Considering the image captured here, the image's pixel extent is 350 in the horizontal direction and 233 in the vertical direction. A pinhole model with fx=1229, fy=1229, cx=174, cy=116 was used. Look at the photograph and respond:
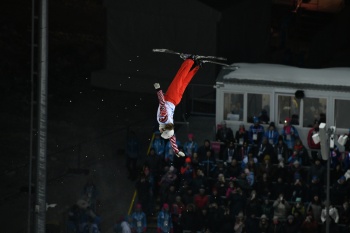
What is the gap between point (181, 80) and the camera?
25297 millimetres

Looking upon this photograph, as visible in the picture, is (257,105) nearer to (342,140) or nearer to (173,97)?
(342,140)

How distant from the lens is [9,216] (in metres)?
32.6

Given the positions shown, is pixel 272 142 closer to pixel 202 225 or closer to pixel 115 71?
pixel 202 225

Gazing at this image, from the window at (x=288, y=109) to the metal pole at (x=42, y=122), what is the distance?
33.0 feet

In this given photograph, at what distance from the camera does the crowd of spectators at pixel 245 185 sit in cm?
3039

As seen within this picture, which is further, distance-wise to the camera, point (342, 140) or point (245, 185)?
point (342, 140)

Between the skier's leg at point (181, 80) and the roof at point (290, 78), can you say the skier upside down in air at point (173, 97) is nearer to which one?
the skier's leg at point (181, 80)

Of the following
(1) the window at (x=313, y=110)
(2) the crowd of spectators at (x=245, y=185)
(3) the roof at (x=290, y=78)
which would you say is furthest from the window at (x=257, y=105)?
(2) the crowd of spectators at (x=245, y=185)

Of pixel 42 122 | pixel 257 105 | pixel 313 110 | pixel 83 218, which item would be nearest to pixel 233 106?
pixel 257 105

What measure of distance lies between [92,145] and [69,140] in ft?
8.63

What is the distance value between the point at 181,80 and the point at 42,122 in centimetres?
300

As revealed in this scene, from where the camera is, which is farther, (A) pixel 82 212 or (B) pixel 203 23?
(B) pixel 203 23

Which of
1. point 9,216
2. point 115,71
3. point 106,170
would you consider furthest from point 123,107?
point 9,216

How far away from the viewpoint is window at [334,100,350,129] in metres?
33.7
